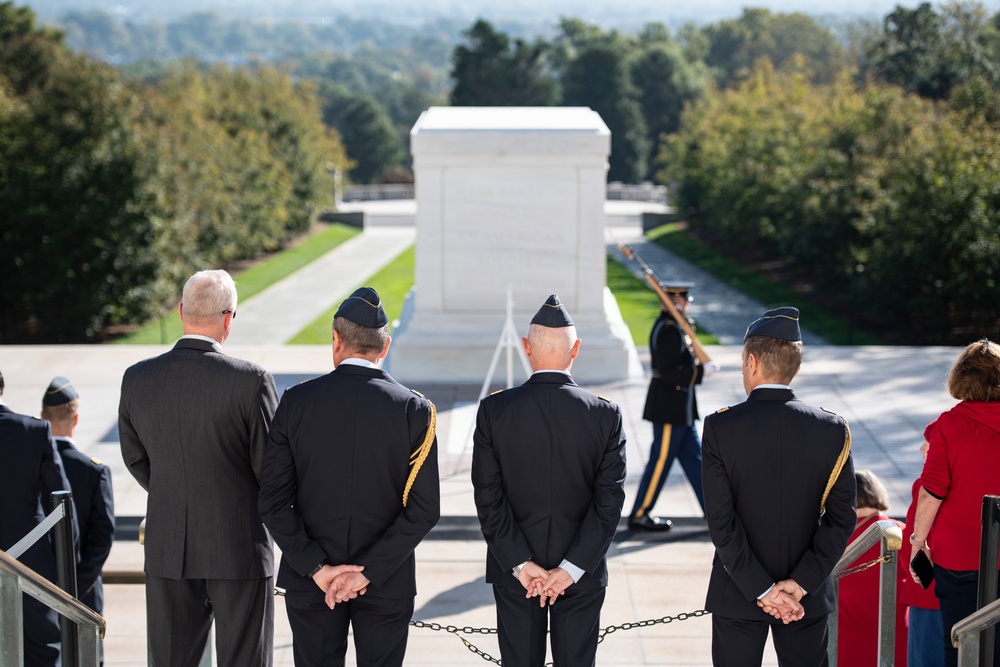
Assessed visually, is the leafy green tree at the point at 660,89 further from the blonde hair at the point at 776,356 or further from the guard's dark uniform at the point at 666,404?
the blonde hair at the point at 776,356

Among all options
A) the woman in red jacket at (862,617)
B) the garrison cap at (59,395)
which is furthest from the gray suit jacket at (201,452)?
the woman in red jacket at (862,617)

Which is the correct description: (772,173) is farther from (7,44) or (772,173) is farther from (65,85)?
(7,44)

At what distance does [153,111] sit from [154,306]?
7.18 meters

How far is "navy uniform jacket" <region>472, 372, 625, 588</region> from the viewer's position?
4.07 metres

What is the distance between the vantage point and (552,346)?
4.15 m

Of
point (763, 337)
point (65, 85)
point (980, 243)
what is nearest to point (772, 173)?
point (980, 243)

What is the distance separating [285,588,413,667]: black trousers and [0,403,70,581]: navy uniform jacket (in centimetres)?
113

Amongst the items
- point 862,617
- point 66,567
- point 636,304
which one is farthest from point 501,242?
point 636,304

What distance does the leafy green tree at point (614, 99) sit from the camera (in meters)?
55.4

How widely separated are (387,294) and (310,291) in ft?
6.09

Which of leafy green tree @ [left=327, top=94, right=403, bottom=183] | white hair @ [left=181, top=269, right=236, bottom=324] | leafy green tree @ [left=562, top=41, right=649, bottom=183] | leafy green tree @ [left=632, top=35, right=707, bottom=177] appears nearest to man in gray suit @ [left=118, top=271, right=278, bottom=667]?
white hair @ [left=181, top=269, right=236, bottom=324]

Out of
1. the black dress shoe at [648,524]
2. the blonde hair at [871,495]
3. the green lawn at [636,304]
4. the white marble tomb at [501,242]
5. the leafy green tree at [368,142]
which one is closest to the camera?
the blonde hair at [871,495]

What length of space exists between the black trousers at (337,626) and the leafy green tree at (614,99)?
51813mm

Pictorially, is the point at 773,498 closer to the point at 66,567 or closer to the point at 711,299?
the point at 66,567
